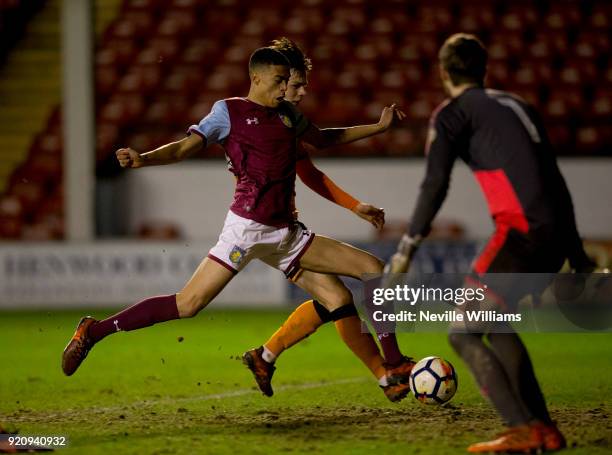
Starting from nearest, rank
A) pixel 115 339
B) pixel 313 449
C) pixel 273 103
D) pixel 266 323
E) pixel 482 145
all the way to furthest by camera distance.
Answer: pixel 482 145, pixel 313 449, pixel 273 103, pixel 115 339, pixel 266 323

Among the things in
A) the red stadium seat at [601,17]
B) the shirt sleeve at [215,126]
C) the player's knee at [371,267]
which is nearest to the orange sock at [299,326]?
the player's knee at [371,267]

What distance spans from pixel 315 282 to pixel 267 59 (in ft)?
4.13

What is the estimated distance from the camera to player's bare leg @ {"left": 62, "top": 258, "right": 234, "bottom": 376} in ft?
18.9

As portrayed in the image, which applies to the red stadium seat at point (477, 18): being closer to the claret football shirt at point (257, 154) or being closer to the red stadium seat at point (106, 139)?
the red stadium seat at point (106, 139)

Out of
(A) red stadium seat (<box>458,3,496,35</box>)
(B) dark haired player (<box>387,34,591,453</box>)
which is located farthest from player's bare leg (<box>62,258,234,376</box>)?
(A) red stadium seat (<box>458,3,496,35</box>)

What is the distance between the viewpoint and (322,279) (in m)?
6.08

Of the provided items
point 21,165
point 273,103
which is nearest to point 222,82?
point 21,165

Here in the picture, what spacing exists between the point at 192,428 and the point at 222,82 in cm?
1150

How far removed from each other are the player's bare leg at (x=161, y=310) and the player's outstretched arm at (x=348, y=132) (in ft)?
3.04

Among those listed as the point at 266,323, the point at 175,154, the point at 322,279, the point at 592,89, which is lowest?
the point at 266,323

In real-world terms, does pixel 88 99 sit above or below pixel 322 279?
above

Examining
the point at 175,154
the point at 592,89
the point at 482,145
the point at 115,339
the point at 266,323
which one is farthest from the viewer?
the point at 592,89

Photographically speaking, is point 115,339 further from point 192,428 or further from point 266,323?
point 192,428

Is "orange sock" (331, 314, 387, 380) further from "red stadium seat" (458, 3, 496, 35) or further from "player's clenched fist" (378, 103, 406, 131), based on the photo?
"red stadium seat" (458, 3, 496, 35)
